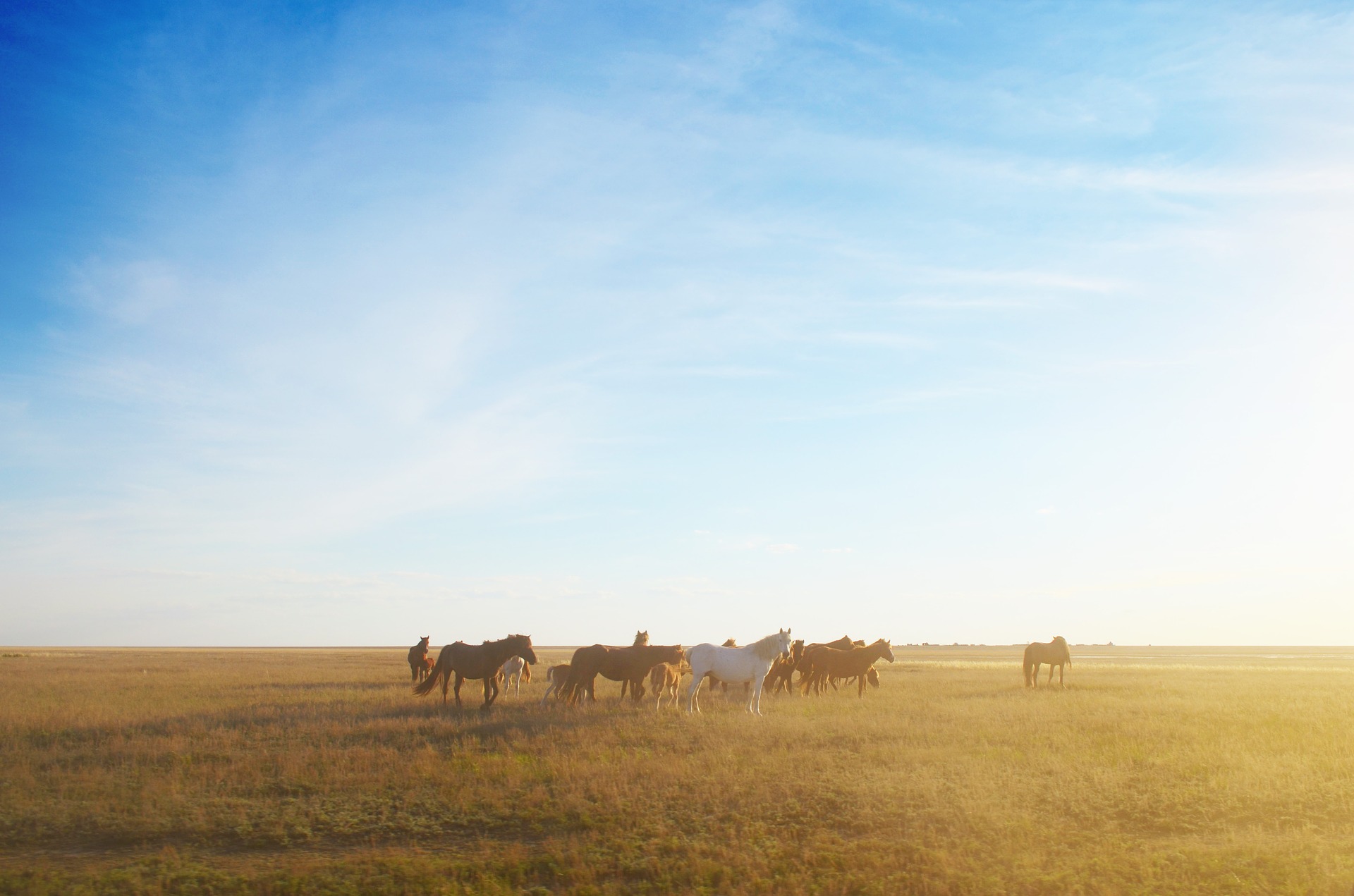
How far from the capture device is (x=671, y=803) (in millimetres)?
11719

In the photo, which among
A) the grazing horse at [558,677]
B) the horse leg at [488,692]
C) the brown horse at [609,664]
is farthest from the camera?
the grazing horse at [558,677]

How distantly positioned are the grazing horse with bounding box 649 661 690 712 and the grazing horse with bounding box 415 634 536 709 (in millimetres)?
3768

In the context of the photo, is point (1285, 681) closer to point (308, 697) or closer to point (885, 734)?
point (885, 734)

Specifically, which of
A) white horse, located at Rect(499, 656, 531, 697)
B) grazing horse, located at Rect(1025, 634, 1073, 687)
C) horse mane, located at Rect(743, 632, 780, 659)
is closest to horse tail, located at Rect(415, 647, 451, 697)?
white horse, located at Rect(499, 656, 531, 697)

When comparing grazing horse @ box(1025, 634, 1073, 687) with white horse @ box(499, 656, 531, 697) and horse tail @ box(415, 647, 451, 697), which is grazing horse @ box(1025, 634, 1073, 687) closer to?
white horse @ box(499, 656, 531, 697)

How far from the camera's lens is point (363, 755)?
14586 mm

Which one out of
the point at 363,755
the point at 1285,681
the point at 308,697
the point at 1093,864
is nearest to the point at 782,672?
the point at 308,697

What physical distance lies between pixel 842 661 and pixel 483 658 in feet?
42.8

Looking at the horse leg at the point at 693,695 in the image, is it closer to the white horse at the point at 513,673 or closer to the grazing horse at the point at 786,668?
the grazing horse at the point at 786,668

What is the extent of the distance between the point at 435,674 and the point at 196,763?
415 inches

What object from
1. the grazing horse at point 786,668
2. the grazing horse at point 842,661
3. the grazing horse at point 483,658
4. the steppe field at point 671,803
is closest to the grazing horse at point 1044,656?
the grazing horse at point 842,661

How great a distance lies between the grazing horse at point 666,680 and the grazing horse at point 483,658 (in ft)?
12.4

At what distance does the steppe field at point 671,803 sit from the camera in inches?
361

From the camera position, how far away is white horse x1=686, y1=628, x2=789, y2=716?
22375 millimetres
